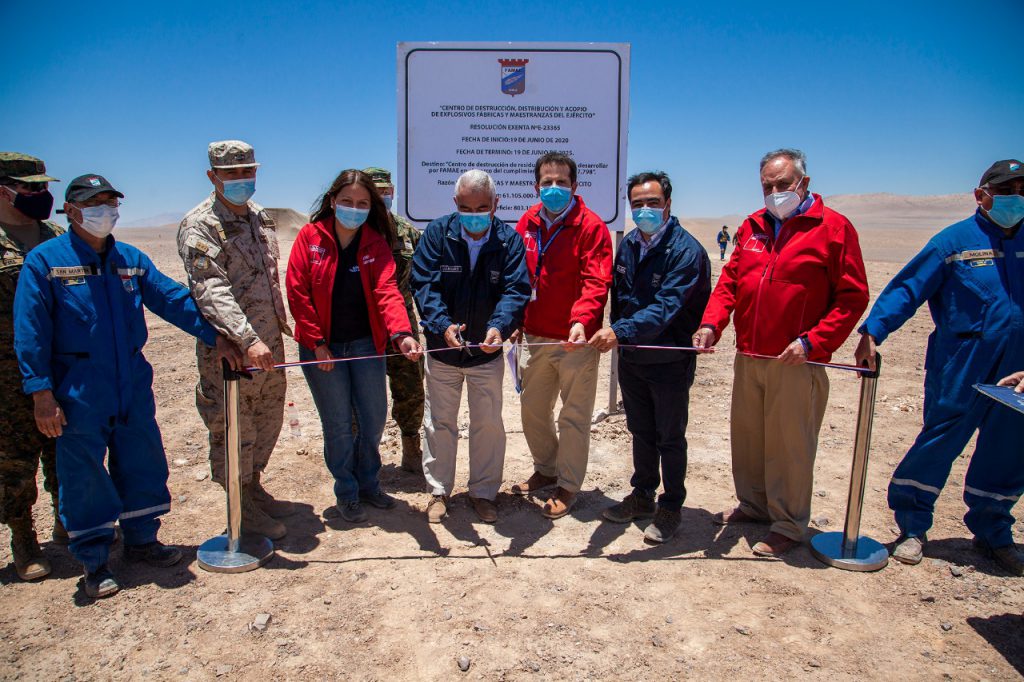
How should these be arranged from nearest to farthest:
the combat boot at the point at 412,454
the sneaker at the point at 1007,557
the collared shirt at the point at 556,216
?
the sneaker at the point at 1007,557
the collared shirt at the point at 556,216
the combat boot at the point at 412,454

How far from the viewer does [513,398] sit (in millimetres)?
7641

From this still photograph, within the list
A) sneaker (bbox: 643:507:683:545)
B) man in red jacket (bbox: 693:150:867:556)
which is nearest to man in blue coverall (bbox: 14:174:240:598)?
sneaker (bbox: 643:507:683:545)

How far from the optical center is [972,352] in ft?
12.7

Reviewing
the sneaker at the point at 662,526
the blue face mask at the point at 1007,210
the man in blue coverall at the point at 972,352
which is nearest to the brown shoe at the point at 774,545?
the sneaker at the point at 662,526

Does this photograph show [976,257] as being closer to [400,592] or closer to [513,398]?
[400,592]

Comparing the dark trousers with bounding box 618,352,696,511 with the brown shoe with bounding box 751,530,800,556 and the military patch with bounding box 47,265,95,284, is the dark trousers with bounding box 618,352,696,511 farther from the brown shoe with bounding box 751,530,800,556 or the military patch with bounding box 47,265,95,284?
the military patch with bounding box 47,265,95,284

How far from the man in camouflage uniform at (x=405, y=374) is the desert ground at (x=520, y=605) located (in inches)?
19.7

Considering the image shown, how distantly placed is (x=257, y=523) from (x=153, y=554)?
2.02 ft

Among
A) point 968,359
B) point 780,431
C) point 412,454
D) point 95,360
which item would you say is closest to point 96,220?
point 95,360

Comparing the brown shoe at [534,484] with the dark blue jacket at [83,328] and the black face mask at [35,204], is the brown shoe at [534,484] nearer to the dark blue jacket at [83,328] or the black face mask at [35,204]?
the dark blue jacket at [83,328]

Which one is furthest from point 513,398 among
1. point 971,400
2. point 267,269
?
point 971,400

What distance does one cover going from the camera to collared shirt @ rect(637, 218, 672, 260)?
4.25m

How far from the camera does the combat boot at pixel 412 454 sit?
5.57 metres

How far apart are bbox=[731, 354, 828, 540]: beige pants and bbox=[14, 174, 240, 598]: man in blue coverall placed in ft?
10.4
